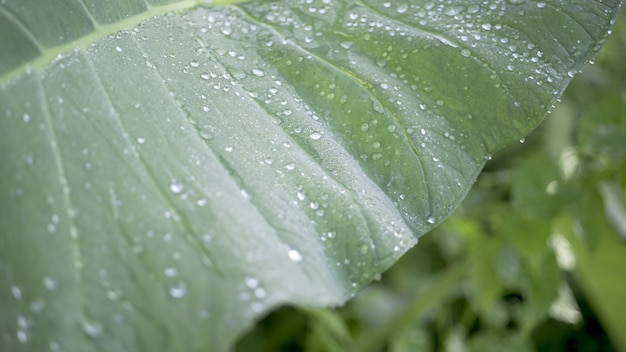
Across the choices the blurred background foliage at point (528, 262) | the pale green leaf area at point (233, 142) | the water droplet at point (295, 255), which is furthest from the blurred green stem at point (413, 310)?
the water droplet at point (295, 255)

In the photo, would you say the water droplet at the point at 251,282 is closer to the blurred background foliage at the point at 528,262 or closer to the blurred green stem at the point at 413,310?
the blurred background foliage at the point at 528,262

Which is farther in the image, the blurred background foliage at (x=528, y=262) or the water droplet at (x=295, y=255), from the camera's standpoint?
the blurred background foliage at (x=528, y=262)

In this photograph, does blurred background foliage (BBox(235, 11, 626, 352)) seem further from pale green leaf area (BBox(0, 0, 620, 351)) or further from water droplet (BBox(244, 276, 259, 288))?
water droplet (BBox(244, 276, 259, 288))

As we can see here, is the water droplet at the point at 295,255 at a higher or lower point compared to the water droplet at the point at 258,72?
lower

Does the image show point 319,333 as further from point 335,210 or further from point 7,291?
point 7,291

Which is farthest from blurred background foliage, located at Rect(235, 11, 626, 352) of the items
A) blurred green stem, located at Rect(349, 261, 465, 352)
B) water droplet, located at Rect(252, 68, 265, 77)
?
water droplet, located at Rect(252, 68, 265, 77)

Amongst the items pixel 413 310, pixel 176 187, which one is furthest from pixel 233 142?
pixel 413 310

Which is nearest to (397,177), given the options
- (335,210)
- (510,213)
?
(335,210)
